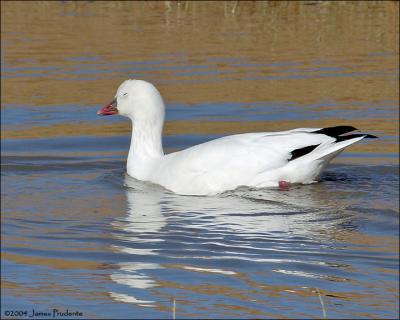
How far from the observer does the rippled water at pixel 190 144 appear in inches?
335

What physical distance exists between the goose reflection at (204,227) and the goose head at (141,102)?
2.68 feet

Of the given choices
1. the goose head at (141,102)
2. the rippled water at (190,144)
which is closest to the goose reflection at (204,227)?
the rippled water at (190,144)

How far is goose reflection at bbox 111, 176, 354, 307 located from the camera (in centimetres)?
901

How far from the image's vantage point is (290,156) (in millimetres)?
11102

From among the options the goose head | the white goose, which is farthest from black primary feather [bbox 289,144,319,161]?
the goose head

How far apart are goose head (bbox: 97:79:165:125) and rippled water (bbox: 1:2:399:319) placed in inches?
27.2

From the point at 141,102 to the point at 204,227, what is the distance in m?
2.57

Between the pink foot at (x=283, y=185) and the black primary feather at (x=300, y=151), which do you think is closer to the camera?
the black primary feather at (x=300, y=151)

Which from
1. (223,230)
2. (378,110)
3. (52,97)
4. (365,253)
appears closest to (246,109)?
(378,110)

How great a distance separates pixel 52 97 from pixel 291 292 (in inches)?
307

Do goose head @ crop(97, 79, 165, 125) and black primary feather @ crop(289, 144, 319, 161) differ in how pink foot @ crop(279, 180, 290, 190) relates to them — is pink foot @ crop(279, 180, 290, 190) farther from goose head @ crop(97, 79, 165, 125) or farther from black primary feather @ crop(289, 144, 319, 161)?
goose head @ crop(97, 79, 165, 125)

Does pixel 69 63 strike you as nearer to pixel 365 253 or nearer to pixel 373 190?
pixel 373 190

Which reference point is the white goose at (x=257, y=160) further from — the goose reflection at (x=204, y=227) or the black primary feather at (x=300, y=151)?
the goose reflection at (x=204, y=227)

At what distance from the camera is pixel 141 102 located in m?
12.3
